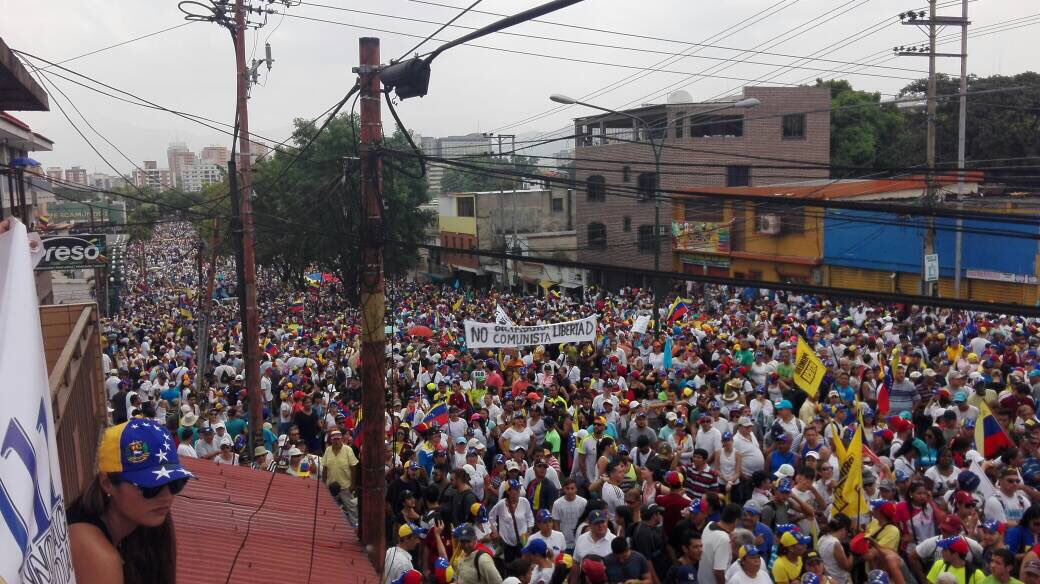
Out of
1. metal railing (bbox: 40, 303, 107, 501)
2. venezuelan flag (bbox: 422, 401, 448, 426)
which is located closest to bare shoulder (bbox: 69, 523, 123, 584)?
metal railing (bbox: 40, 303, 107, 501)

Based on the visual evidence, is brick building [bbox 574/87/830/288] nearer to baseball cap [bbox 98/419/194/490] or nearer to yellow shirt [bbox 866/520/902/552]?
yellow shirt [bbox 866/520/902/552]

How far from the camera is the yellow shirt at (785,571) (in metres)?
A: 7.36

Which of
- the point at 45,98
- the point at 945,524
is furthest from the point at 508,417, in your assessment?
the point at 45,98

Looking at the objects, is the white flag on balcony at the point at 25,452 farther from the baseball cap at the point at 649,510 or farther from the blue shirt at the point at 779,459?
the blue shirt at the point at 779,459

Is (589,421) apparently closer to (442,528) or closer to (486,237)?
(442,528)

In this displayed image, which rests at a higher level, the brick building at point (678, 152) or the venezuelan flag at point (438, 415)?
the brick building at point (678, 152)

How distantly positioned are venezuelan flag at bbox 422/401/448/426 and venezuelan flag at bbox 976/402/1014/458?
6339 mm

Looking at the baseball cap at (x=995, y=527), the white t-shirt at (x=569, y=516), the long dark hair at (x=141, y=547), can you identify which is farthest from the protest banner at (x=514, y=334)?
the long dark hair at (x=141, y=547)

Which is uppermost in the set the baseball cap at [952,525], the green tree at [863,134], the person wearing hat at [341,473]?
the green tree at [863,134]

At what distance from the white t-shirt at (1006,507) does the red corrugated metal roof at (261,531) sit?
5264 millimetres

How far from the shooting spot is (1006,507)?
823 centimetres

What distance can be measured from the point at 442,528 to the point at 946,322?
48.8 feet

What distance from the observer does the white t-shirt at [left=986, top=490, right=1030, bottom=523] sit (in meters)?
8.19

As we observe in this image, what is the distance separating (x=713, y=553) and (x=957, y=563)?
179 cm
